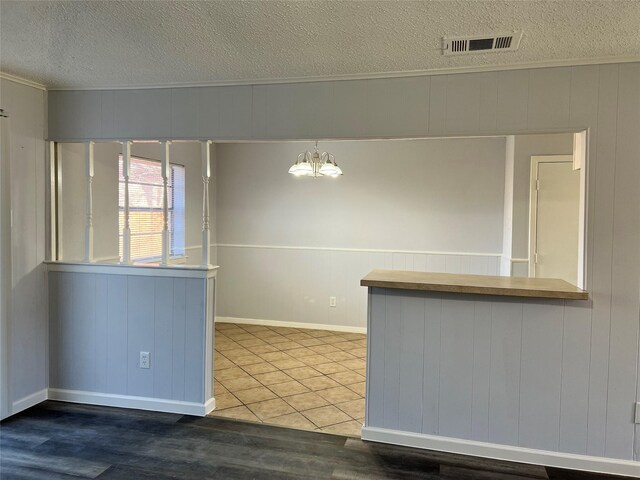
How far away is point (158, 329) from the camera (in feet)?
10.4

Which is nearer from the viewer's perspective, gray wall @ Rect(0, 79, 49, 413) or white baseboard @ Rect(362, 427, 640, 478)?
white baseboard @ Rect(362, 427, 640, 478)

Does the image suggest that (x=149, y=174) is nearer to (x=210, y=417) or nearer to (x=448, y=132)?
(x=210, y=417)

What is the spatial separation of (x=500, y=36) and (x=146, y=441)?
3.02 m

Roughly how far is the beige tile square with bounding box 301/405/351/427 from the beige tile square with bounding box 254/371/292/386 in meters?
0.66

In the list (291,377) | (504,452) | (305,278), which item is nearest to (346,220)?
(305,278)

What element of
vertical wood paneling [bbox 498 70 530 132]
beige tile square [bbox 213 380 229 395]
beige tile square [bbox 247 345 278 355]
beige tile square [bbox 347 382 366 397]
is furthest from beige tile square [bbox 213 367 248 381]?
vertical wood paneling [bbox 498 70 530 132]

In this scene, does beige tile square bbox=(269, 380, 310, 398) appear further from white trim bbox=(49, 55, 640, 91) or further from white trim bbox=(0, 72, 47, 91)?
white trim bbox=(0, 72, 47, 91)

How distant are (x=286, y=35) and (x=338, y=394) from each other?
263cm

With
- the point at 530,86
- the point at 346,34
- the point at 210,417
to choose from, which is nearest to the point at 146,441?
the point at 210,417

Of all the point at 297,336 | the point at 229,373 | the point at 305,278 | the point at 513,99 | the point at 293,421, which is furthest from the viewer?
the point at 305,278

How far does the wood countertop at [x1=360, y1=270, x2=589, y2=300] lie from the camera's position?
8.15ft

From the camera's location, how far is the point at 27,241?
123 inches

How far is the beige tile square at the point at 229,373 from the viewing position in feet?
12.8

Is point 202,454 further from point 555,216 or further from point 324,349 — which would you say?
point 555,216
